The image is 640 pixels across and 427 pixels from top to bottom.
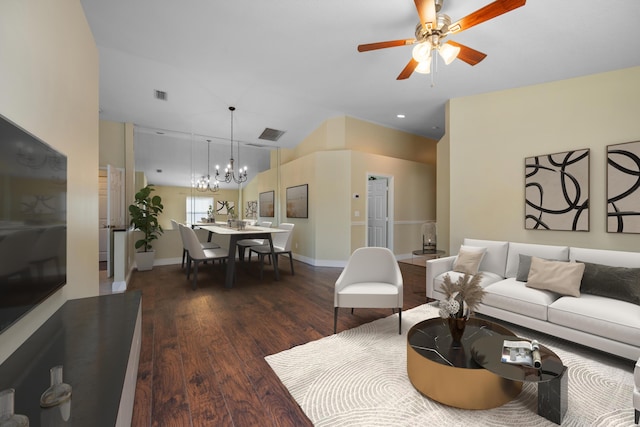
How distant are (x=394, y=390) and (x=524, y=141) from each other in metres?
3.55

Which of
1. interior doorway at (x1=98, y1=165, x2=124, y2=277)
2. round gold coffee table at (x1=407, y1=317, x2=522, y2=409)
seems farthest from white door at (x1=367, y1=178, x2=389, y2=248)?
interior doorway at (x1=98, y1=165, x2=124, y2=277)

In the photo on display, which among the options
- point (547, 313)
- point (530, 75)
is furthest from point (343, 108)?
point (547, 313)

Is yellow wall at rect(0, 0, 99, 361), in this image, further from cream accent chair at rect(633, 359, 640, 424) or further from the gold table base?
cream accent chair at rect(633, 359, 640, 424)

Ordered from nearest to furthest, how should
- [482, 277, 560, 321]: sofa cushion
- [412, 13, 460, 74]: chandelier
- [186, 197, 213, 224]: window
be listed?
[412, 13, 460, 74]: chandelier, [482, 277, 560, 321]: sofa cushion, [186, 197, 213, 224]: window

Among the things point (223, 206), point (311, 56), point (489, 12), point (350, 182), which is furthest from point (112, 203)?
point (489, 12)

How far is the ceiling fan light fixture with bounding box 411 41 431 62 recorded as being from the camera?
2.09 metres

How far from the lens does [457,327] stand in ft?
5.93

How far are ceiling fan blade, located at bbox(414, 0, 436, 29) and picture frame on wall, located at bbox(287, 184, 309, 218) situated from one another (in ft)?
13.6

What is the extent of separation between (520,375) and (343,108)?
15.6 feet

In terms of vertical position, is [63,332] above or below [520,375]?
above

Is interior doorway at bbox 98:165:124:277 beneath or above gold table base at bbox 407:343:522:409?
above

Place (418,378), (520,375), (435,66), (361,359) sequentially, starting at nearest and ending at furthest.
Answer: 1. (520,375)
2. (418,378)
3. (361,359)
4. (435,66)

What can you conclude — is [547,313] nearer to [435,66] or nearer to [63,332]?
[435,66]

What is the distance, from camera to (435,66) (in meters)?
3.39
